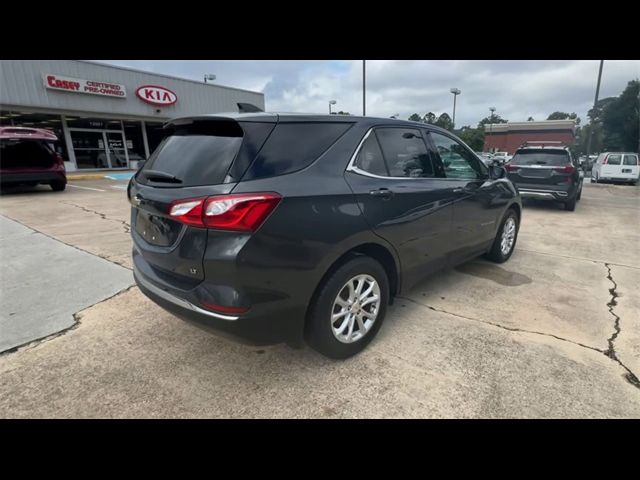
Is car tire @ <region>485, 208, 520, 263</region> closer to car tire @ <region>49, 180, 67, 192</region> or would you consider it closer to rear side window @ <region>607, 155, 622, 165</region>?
car tire @ <region>49, 180, 67, 192</region>

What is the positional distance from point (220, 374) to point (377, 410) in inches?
42.8

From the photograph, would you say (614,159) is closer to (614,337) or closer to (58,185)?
(614,337)

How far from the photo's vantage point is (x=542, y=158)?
8.79 m

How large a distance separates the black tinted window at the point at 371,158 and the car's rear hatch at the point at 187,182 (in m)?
0.71

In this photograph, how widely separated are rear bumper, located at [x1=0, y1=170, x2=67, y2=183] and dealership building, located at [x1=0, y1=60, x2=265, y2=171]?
20.6 ft

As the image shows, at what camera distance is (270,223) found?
199 cm

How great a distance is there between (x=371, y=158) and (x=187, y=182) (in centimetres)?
132

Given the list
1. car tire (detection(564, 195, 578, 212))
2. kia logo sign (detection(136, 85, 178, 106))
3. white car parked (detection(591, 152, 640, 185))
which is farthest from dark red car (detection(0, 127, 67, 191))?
white car parked (detection(591, 152, 640, 185))

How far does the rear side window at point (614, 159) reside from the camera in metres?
17.4

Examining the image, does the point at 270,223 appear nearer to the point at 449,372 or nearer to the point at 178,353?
the point at 178,353

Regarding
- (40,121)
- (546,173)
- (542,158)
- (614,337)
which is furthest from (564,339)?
(40,121)

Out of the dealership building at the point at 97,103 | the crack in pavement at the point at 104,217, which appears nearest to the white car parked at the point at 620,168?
the dealership building at the point at 97,103
